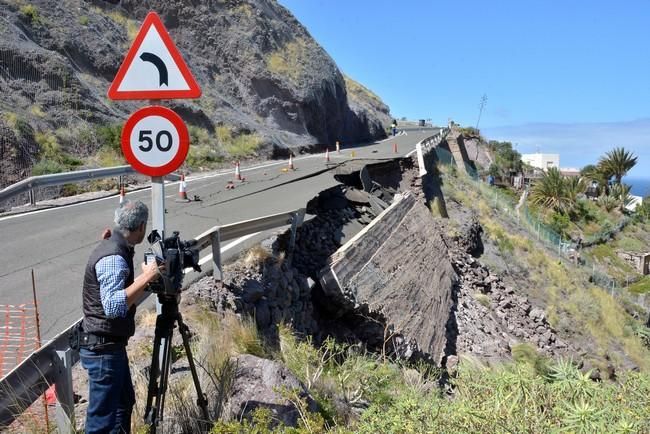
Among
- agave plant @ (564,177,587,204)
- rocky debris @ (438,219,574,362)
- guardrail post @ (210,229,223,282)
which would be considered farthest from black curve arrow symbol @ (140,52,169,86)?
agave plant @ (564,177,587,204)

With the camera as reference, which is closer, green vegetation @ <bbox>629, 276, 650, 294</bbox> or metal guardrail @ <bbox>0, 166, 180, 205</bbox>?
metal guardrail @ <bbox>0, 166, 180, 205</bbox>

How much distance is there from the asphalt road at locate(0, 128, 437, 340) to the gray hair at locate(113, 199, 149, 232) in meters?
2.63

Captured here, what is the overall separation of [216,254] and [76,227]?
15.8 ft

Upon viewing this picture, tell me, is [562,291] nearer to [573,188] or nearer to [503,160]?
[573,188]

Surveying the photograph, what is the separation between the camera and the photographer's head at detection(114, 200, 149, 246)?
3.36 meters

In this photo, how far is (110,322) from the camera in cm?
331

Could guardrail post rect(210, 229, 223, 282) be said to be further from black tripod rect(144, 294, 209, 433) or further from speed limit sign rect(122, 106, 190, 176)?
black tripod rect(144, 294, 209, 433)

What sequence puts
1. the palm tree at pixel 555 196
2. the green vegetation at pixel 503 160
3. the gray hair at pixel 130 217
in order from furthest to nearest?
the green vegetation at pixel 503 160, the palm tree at pixel 555 196, the gray hair at pixel 130 217

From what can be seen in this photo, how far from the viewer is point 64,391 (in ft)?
10.9

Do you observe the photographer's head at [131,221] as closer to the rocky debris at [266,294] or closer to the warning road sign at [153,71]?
the warning road sign at [153,71]

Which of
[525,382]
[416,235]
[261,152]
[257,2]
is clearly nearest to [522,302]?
[416,235]

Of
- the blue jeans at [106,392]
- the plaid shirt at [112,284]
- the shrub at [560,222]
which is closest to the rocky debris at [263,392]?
the blue jeans at [106,392]

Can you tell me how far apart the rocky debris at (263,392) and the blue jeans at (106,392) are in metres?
0.83

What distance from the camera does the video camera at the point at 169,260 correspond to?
3244 millimetres
